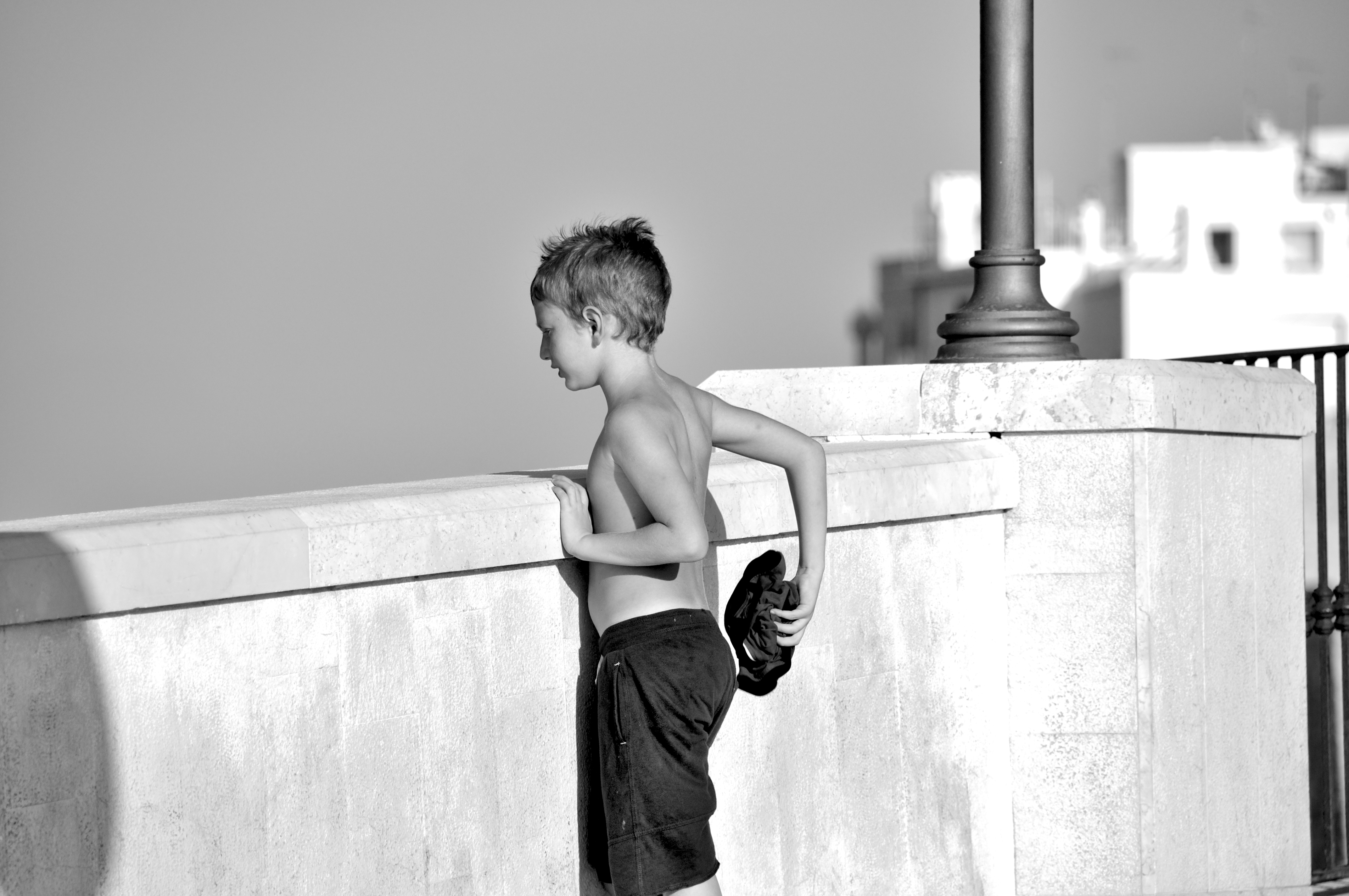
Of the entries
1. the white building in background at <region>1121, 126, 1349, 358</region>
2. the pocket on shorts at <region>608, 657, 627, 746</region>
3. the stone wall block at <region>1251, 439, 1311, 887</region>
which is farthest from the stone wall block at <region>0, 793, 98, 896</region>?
the white building in background at <region>1121, 126, 1349, 358</region>

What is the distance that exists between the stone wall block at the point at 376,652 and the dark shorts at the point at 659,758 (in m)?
0.42

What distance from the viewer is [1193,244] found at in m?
48.9

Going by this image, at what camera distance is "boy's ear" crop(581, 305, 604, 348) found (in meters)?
3.33

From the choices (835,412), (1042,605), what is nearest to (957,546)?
(1042,605)

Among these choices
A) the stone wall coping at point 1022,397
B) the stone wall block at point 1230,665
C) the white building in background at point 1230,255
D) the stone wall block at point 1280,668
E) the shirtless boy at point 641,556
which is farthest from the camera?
the white building in background at point 1230,255

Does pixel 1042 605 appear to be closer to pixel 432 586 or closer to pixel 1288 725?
pixel 1288 725

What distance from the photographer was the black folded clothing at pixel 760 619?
355 centimetres

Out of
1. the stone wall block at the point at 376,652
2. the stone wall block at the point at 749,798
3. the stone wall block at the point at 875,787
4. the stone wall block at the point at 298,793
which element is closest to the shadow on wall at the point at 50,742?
the stone wall block at the point at 298,793

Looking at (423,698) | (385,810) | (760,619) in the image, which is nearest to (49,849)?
(385,810)

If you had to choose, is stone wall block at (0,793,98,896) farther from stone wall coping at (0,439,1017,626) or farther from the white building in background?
the white building in background

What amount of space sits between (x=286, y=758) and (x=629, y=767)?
69cm

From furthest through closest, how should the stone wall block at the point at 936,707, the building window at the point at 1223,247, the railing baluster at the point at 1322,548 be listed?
the building window at the point at 1223,247, the railing baluster at the point at 1322,548, the stone wall block at the point at 936,707

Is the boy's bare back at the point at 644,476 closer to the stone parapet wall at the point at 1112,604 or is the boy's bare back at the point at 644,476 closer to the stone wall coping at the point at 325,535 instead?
the stone wall coping at the point at 325,535

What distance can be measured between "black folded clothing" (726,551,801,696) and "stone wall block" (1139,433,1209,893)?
1.69 metres
